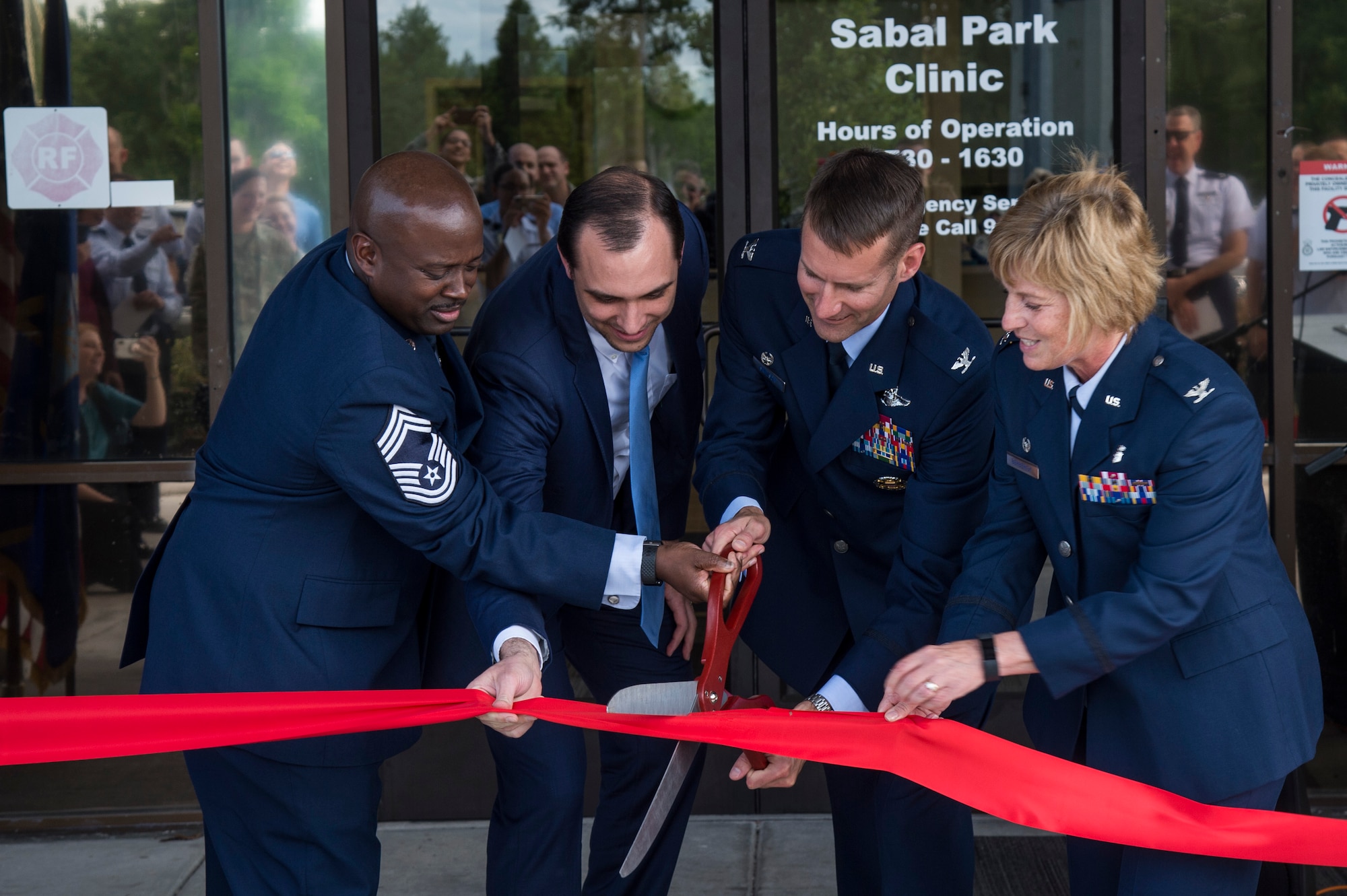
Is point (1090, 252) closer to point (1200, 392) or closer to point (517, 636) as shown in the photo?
point (1200, 392)

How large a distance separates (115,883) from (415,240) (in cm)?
224

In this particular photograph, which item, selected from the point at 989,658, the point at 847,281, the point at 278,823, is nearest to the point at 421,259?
the point at 847,281

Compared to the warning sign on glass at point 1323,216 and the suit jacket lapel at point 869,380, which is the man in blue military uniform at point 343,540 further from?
the warning sign on glass at point 1323,216

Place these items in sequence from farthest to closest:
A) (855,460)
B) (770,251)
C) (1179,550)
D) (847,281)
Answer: (770,251) → (855,460) → (847,281) → (1179,550)

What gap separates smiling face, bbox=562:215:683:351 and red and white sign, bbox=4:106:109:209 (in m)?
1.81

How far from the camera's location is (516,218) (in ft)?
11.9

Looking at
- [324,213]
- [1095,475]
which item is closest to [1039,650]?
[1095,475]

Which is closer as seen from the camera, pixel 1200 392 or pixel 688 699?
pixel 1200 392

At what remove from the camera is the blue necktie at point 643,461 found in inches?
99.5

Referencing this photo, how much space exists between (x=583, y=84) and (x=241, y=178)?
1.01m

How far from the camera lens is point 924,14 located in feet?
11.3

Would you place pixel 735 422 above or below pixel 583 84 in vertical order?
below

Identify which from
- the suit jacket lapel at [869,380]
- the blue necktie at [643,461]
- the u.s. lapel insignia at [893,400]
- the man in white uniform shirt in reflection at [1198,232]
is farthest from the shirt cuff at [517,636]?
the man in white uniform shirt in reflection at [1198,232]

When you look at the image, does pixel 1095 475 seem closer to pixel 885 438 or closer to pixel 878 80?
pixel 885 438
